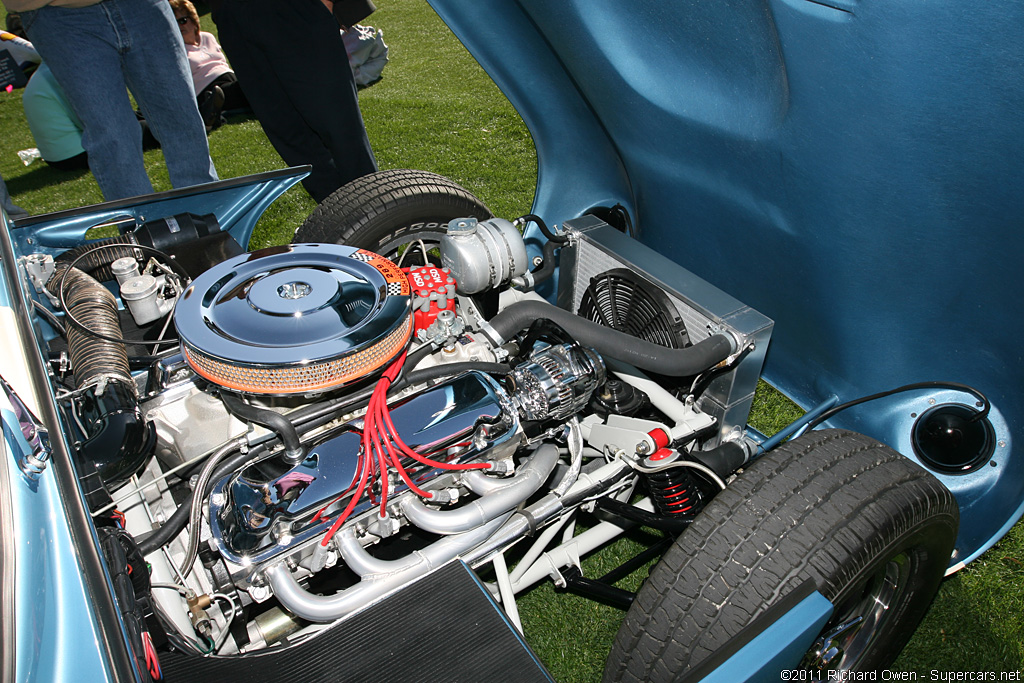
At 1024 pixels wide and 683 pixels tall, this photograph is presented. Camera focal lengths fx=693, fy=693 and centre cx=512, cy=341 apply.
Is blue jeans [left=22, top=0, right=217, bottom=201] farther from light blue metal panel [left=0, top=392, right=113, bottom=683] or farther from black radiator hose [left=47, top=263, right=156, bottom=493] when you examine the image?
light blue metal panel [left=0, top=392, right=113, bottom=683]

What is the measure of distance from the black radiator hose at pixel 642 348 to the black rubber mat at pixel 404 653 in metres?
0.64

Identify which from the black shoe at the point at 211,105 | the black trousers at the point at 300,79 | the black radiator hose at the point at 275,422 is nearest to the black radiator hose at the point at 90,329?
the black radiator hose at the point at 275,422

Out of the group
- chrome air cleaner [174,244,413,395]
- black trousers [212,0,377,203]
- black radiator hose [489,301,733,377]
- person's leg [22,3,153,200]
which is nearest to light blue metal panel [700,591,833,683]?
black radiator hose [489,301,733,377]

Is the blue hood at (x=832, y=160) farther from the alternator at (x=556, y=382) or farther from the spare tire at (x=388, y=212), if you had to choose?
the alternator at (x=556, y=382)

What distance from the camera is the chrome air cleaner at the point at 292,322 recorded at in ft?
4.60

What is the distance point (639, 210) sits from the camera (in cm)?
245

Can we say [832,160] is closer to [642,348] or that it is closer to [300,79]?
[642,348]

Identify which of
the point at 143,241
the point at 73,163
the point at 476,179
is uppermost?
the point at 143,241

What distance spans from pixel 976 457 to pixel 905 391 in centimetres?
24

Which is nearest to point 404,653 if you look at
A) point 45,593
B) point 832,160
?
point 45,593

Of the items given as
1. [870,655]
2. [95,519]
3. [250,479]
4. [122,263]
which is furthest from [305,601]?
[870,655]

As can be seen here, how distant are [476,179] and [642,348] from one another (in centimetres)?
327

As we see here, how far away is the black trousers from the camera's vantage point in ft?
10.7

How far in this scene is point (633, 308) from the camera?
1.89 m
